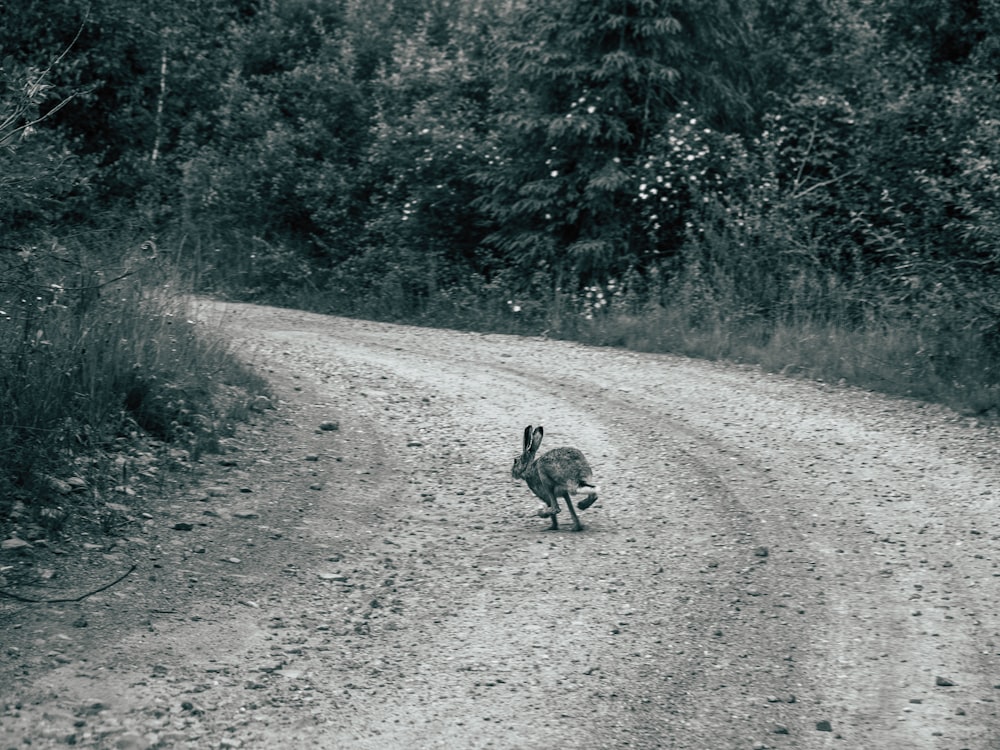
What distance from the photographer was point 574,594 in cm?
709

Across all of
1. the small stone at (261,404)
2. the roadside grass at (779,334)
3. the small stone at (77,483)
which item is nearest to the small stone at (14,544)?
the small stone at (77,483)

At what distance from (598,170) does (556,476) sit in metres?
11.9

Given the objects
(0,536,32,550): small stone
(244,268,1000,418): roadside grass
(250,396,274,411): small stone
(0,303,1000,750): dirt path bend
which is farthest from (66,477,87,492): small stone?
(244,268,1000,418): roadside grass

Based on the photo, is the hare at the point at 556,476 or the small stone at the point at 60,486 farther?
the hare at the point at 556,476

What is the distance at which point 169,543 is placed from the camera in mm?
7758

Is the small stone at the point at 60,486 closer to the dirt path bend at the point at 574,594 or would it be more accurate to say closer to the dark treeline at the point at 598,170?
the dirt path bend at the point at 574,594

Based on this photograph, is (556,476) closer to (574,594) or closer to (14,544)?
(574,594)

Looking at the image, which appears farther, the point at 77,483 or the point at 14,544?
the point at 77,483

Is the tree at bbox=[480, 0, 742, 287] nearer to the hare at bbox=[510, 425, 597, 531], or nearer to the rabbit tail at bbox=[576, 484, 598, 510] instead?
the hare at bbox=[510, 425, 597, 531]

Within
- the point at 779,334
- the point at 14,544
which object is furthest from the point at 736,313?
the point at 14,544

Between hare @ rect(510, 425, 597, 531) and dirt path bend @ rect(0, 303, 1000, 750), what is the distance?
0.24 metres

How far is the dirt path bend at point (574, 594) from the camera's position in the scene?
542 centimetres

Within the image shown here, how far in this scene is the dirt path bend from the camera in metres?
5.42

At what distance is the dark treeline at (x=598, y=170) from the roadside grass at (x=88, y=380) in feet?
6.14
